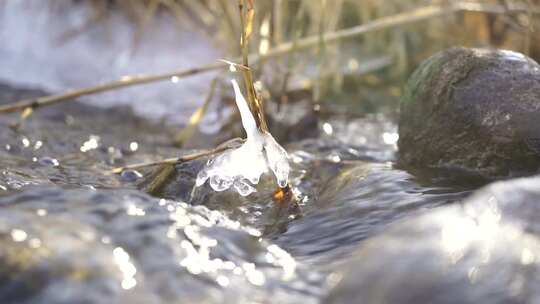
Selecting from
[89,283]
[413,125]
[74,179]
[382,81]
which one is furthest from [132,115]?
[89,283]

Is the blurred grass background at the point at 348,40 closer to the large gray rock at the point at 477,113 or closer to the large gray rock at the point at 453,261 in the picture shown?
the large gray rock at the point at 477,113

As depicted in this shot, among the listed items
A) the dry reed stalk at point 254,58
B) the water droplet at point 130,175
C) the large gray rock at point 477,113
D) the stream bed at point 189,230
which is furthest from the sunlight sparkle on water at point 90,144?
the large gray rock at point 477,113

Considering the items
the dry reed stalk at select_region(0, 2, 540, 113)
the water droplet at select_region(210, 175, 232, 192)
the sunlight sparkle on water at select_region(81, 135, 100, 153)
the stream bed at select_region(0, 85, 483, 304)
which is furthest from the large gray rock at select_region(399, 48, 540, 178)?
the sunlight sparkle on water at select_region(81, 135, 100, 153)

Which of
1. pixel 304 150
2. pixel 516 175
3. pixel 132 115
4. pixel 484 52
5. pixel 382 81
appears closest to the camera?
pixel 516 175

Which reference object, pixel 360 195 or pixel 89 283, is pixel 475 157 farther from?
pixel 89 283

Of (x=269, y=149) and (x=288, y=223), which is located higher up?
(x=269, y=149)

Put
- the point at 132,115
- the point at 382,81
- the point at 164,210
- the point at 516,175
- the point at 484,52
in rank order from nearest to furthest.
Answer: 1. the point at 164,210
2. the point at 516,175
3. the point at 484,52
4. the point at 132,115
5. the point at 382,81

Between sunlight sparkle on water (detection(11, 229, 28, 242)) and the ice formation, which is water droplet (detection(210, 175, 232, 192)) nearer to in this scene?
the ice formation
